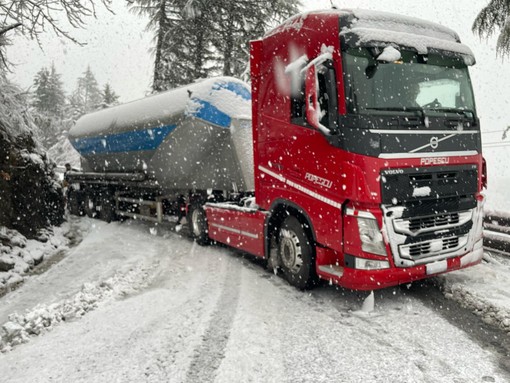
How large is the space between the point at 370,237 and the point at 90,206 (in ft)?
40.6

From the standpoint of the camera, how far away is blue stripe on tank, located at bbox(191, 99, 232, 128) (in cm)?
815

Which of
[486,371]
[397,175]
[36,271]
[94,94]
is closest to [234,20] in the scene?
[36,271]

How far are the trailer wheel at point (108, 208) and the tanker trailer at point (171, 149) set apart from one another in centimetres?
2

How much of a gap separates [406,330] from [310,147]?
242 cm

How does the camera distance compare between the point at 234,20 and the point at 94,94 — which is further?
the point at 94,94

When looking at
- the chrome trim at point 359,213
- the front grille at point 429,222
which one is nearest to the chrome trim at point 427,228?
the front grille at point 429,222

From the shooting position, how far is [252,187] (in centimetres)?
795

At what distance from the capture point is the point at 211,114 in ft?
27.2

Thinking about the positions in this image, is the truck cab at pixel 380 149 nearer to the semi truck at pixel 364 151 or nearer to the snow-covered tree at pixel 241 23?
the semi truck at pixel 364 151

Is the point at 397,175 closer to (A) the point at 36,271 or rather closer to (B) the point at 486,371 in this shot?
(B) the point at 486,371

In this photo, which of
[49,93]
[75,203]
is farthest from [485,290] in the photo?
[49,93]

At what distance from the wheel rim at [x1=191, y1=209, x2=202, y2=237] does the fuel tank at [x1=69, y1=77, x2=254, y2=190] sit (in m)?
0.60

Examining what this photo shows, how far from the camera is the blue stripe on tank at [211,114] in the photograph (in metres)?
8.15

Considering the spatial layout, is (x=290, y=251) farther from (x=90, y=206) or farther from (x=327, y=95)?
(x=90, y=206)
